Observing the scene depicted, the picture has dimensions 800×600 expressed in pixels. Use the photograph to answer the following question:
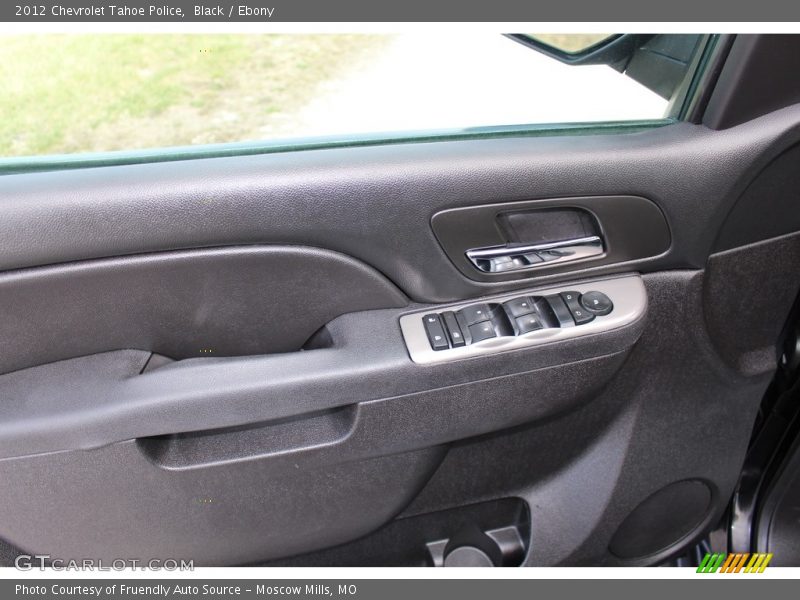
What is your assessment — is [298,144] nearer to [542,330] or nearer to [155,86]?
[155,86]

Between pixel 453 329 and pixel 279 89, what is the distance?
0.47 m

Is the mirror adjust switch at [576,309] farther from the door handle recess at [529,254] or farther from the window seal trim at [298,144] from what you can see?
the window seal trim at [298,144]

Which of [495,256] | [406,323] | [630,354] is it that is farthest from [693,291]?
[406,323]

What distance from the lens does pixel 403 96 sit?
1.08m

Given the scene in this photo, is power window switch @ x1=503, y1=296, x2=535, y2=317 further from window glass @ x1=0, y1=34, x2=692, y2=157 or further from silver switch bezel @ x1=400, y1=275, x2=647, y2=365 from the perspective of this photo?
window glass @ x1=0, y1=34, x2=692, y2=157

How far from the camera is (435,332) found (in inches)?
40.6

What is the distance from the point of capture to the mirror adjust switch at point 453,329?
3.34 feet

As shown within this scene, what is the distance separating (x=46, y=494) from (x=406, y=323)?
1.87 feet

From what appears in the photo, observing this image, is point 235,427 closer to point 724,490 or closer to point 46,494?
point 46,494

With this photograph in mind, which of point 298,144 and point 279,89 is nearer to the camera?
point 298,144

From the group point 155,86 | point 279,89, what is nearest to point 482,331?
point 279,89

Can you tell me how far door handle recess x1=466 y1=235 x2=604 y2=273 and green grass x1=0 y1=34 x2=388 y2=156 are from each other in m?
0.36

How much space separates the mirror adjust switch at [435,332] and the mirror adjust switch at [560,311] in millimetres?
168

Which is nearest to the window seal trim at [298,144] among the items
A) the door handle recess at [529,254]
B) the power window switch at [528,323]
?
the door handle recess at [529,254]
